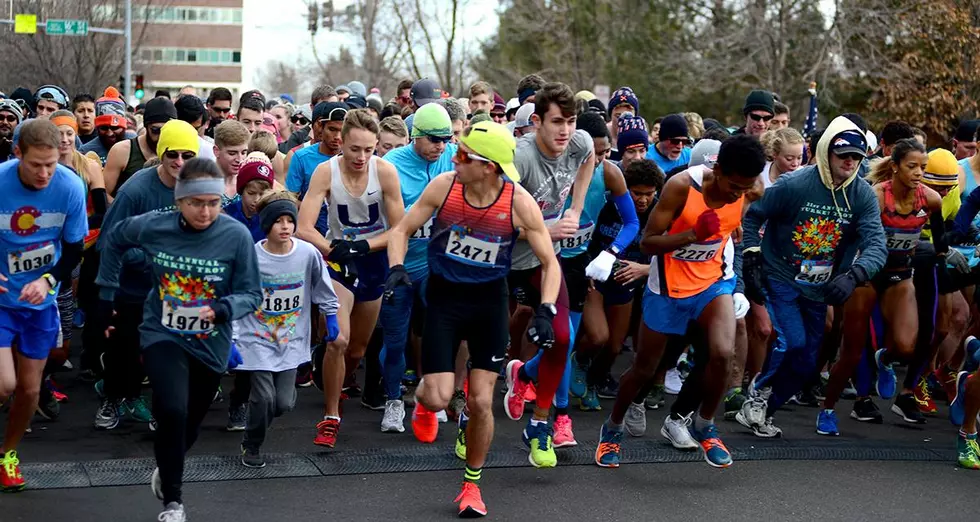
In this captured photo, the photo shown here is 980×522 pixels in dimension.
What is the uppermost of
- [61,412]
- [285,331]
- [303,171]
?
[303,171]

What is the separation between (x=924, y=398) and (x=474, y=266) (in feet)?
15.4

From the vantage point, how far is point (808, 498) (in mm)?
7312

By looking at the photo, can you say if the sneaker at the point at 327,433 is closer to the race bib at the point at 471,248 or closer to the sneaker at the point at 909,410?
the race bib at the point at 471,248

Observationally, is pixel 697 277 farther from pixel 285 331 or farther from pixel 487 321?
pixel 285 331

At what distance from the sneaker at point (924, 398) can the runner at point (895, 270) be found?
0.81 m

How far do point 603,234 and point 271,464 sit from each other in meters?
2.91

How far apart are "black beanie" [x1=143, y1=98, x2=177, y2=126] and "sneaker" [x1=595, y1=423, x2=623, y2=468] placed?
385 centimetres

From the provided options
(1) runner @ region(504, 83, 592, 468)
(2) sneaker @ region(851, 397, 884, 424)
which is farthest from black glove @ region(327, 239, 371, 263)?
(2) sneaker @ region(851, 397, 884, 424)

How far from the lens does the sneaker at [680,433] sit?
8219 mm

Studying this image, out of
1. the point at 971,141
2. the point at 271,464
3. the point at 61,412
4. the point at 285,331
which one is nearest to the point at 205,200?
the point at 285,331

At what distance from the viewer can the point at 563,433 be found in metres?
8.26

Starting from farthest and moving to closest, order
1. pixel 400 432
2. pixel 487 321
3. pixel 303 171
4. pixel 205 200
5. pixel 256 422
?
pixel 303 171, pixel 400 432, pixel 256 422, pixel 487 321, pixel 205 200

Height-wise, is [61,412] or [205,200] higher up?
[205,200]

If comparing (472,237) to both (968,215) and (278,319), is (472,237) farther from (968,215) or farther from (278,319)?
(968,215)
